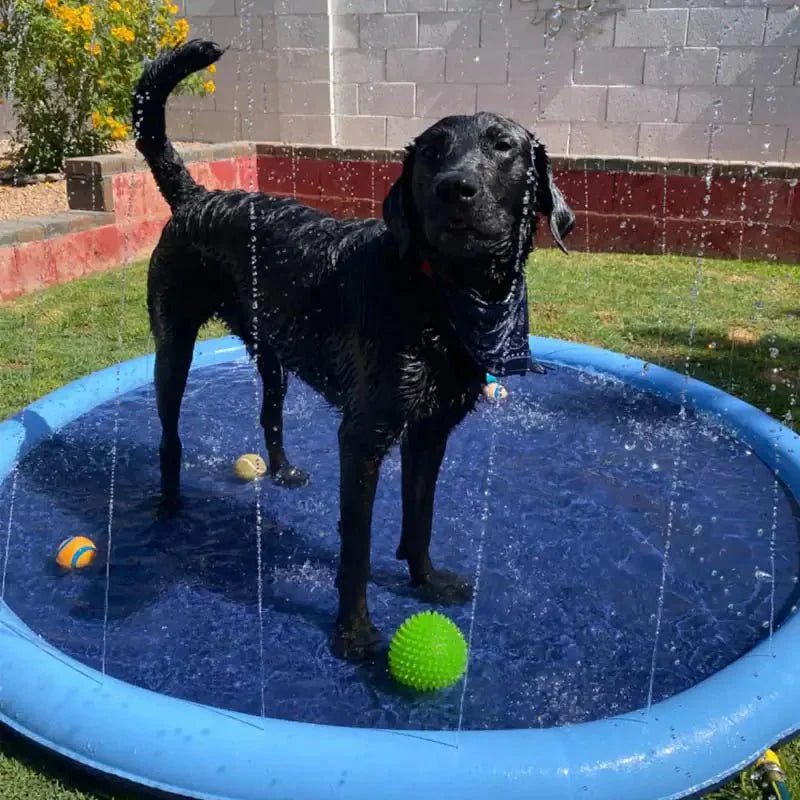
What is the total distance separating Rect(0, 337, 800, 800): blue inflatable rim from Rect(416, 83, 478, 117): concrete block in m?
7.94

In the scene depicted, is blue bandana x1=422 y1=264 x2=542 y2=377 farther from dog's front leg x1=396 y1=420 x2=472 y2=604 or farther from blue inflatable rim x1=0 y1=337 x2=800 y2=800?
blue inflatable rim x1=0 y1=337 x2=800 y2=800

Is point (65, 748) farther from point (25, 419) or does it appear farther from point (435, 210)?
point (25, 419)

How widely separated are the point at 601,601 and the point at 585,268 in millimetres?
5655

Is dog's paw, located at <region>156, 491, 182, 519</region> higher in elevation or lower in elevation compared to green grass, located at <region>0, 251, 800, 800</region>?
lower

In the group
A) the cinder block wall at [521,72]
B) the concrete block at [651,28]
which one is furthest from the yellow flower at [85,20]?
the concrete block at [651,28]

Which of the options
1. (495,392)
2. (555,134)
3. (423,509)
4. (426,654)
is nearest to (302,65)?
(555,134)

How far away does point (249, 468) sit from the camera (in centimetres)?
424

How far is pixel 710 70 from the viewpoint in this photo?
8492mm

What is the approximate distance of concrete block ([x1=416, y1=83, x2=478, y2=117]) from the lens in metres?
9.41

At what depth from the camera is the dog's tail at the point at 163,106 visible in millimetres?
3420

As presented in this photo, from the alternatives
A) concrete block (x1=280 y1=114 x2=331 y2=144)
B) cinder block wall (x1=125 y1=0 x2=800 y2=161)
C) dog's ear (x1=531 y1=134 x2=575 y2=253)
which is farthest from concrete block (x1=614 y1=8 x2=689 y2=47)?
dog's ear (x1=531 y1=134 x2=575 y2=253)

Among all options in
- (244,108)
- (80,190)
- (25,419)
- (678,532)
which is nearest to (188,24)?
(244,108)

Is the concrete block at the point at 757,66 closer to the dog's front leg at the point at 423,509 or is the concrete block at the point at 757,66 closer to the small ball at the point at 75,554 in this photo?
the dog's front leg at the point at 423,509

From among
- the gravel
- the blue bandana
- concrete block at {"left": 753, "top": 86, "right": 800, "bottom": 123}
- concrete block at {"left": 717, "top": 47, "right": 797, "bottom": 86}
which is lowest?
the gravel
